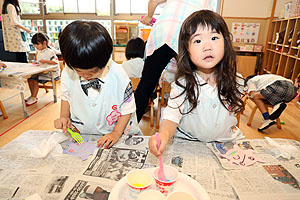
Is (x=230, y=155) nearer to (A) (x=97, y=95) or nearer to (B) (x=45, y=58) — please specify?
(A) (x=97, y=95)

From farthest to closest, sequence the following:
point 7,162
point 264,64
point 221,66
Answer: point 264,64, point 221,66, point 7,162

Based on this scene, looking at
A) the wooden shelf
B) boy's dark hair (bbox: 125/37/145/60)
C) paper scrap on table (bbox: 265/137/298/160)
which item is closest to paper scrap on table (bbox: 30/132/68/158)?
paper scrap on table (bbox: 265/137/298/160)

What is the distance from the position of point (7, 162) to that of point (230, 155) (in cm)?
82

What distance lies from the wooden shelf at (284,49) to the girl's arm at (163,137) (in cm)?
336

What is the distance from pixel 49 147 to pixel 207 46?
71 cm

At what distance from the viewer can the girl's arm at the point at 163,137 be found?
2.23 ft

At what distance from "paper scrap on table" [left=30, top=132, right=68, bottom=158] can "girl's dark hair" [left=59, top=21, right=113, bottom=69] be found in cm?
31

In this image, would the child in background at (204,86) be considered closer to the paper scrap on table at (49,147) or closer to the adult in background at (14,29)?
the paper scrap on table at (49,147)

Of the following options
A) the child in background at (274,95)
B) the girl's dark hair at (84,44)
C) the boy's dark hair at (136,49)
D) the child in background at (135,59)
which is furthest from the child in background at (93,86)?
the child in background at (274,95)

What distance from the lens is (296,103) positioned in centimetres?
329

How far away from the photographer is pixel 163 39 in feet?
4.57

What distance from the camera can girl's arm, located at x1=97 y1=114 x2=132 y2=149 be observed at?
0.88 m

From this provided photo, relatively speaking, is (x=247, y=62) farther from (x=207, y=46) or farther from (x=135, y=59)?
(x=207, y=46)

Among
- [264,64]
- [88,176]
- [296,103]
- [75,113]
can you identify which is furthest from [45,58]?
[264,64]
